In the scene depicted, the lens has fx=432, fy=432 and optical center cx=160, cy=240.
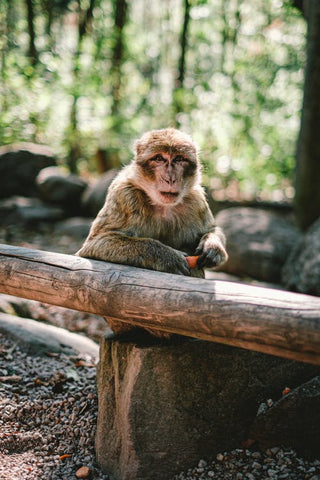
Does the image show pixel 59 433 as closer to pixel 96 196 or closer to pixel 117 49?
pixel 96 196

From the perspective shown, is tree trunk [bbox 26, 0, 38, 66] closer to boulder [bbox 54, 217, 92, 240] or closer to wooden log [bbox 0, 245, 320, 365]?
boulder [bbox 54, 217, 92, 240]

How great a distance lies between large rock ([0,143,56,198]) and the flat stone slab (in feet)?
17.5

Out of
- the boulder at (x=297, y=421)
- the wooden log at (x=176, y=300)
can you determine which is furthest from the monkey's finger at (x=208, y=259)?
the boulder at (x=297, y=421)

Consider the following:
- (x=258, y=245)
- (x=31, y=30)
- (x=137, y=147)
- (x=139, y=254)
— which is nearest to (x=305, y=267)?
(x=258, y=245)

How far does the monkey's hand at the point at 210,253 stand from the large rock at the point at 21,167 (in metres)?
6.72

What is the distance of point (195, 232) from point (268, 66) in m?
9.36

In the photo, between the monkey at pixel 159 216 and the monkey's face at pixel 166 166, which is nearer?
the monkey at pixel 159 216

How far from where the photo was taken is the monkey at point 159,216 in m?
2.77

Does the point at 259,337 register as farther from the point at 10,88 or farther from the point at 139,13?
the point at 139,13

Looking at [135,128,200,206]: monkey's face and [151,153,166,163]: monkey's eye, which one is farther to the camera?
[151,153,166,163]: monkey's eye

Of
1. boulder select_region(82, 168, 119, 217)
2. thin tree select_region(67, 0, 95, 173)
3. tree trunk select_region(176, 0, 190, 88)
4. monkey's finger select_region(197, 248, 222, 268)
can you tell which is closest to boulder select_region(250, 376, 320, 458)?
monkey's finger select_region(197, 248, 222, 268)

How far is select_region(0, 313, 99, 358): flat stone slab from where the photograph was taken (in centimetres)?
371

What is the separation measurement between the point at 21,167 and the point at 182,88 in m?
4.55

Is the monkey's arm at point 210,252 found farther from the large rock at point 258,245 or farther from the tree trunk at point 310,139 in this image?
the tree trunk at point 310,139
